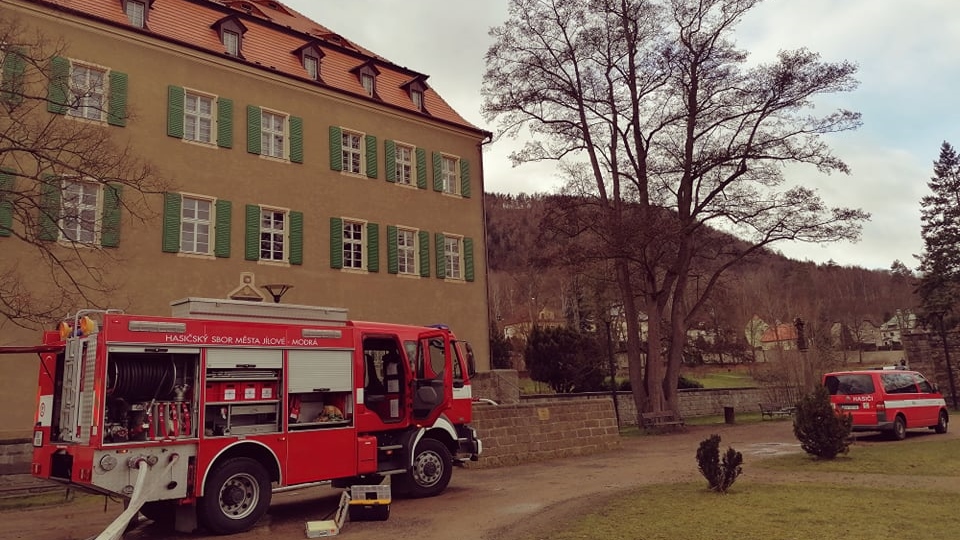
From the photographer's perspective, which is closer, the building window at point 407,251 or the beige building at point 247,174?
the beige building at point 247,174

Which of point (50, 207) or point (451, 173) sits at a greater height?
point (451, 173)

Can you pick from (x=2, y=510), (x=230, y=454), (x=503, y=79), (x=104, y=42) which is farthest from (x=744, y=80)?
(x=2, y=510)

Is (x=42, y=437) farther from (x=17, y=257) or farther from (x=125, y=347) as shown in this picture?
(x=17, y=257)

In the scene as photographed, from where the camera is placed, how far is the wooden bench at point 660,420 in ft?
75.0

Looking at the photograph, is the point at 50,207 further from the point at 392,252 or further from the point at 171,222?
the point at 392,252

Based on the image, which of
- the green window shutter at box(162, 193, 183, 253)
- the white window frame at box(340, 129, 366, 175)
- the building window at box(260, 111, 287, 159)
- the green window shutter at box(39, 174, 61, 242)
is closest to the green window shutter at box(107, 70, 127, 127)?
the green window shutter at box(162, 193, 183, 253)

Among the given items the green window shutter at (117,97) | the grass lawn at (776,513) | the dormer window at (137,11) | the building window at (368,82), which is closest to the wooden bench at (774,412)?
the grass lawn at (776,513)

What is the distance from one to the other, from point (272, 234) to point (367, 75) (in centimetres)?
756

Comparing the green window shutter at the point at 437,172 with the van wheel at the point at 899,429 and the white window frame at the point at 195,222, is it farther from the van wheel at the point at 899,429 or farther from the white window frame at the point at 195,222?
the van wheel at the point at 899,429

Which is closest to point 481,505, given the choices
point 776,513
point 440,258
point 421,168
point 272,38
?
point 776,513

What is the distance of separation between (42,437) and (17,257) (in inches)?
366

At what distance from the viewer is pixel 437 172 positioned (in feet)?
82.3

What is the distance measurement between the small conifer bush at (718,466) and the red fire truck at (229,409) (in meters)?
4.01

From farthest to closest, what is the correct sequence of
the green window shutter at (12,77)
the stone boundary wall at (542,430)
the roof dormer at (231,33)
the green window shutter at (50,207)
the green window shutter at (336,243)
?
the green window shutter at (336,243) → the roof dormer at (231,33) → the stone boundary wall at (542,430) → the green window shutter at (12,77) → the green window shutter at (50,207)
